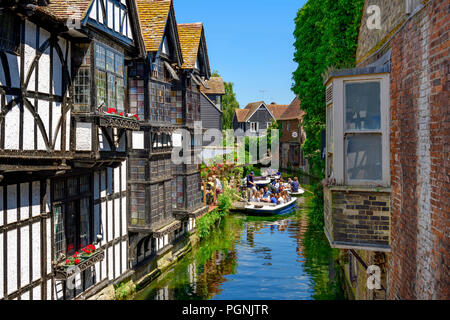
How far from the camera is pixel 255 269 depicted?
1875 centimetres

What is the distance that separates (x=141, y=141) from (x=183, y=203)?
16.6 feet

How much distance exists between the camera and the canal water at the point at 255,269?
51.5 ft

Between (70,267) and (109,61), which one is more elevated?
(109,61)

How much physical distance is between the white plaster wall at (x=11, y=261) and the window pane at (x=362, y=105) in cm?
722

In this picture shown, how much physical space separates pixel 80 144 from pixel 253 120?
202 ft

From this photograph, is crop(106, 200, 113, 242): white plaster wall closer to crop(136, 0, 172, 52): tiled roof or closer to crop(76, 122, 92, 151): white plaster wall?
crop(76, 122, 92, 151): white plaster wall

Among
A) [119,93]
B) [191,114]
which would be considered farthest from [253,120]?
[119,93]

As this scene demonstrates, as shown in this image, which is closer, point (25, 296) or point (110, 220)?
point (25, 296)

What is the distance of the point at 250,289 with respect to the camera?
1623 cm

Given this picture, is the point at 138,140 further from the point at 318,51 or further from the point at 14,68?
the point at 318,51

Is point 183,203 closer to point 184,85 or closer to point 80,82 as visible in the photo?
point 184,85

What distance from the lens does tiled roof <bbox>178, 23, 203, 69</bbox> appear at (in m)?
19.7

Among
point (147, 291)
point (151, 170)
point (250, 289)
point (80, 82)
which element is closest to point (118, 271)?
point (147, 291)

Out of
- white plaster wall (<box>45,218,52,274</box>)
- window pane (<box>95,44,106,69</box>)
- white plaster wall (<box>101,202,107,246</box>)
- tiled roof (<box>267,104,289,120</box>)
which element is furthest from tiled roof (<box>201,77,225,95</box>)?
white plaster wall (<box>45,218,52,274</box>)
